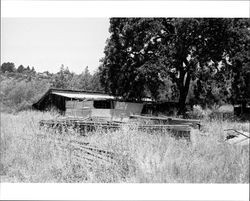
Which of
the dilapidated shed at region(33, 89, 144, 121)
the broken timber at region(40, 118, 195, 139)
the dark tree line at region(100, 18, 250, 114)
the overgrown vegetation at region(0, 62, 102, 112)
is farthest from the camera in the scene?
the dilapidated shed at region(33, 89, 144, 121)

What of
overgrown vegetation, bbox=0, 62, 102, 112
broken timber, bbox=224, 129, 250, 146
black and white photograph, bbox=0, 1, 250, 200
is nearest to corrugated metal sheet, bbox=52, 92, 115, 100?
overgrown vegetation, bbox=0, 62, 102, 112

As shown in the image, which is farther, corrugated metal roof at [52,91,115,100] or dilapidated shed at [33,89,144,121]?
corrugated metal roof at [52,91,115,100]

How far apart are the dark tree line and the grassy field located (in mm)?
6024

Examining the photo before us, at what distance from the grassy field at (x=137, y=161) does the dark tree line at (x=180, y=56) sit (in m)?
6.02

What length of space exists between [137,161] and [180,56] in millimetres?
7726

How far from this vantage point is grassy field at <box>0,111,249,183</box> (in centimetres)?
372

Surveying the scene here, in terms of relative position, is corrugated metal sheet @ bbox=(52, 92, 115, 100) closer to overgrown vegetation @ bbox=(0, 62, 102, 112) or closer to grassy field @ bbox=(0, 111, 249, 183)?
overgrown vegetation @ bbox=(0, 62, 102, 112)

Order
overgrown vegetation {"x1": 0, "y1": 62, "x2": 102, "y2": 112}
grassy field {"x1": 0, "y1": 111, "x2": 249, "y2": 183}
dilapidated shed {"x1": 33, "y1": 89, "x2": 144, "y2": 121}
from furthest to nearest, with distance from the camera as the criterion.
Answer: dilapidated shed {"x1": 33, "y1": 89, "x2": 144, "y2": 121}
overgrown vegetation {"x1": 0, "y1": 62, "x2": 102, "y2": 112}
grassy field {"x1": 0, "y1": 111, "x2": 249, "y2": 183}

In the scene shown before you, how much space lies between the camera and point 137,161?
385 centimetres

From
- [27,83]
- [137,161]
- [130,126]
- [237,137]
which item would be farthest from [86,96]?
[137,161]

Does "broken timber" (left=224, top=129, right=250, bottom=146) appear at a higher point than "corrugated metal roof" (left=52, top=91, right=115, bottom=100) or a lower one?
lower

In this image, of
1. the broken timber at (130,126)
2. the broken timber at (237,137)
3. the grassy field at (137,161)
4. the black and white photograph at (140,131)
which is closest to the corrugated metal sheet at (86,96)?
the black and white photograph at (140,131)

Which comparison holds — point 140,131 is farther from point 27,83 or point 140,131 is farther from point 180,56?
point 27,83
